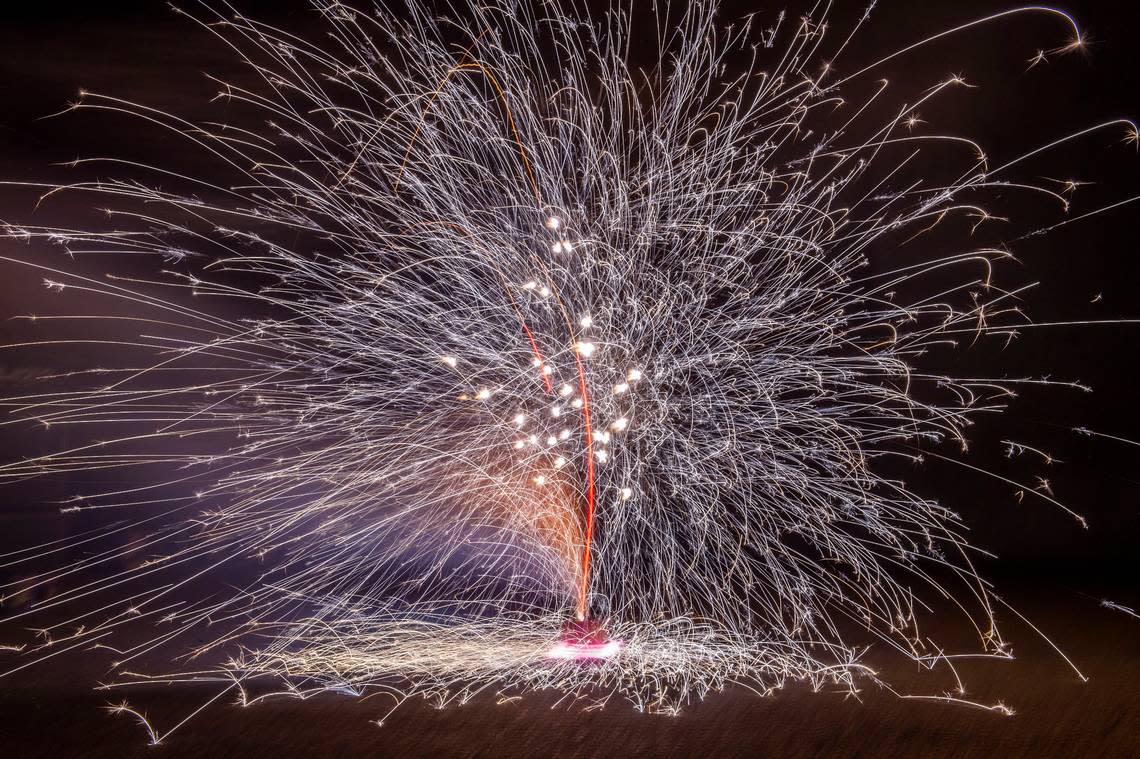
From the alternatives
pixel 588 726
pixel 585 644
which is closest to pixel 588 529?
pixel 585 644

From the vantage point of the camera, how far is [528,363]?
222cm

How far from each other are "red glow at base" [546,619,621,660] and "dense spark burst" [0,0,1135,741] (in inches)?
0.7

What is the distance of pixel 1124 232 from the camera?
2.72 metres

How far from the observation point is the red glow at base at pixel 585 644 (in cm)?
192

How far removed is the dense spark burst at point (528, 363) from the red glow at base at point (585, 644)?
0.06 feet

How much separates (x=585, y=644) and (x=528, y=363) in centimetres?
76

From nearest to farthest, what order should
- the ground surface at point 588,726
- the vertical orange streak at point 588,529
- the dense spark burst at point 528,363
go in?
the ground surface at point 588,726 → the vertical orange streak at point 588,529 → the dense spark burst at point 528,363

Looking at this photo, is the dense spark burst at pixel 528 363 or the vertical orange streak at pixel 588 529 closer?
the vertical orange streak at pixel 588 529

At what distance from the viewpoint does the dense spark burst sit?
2.08 m

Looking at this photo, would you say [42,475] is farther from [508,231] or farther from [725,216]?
[725,216]

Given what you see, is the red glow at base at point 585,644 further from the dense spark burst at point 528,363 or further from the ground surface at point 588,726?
the ground surface at point 588,726

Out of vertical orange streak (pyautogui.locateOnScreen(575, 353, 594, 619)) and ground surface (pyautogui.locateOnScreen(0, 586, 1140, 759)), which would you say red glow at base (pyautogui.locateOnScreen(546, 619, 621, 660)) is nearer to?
vertical orange streak (pyautogui.locateOnScreen(575, 353, 594, 619))

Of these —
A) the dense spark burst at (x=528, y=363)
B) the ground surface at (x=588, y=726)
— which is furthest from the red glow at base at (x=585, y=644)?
the ground surface at (x=588, y=726)

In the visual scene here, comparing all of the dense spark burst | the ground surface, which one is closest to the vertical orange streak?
the dense spark burst
